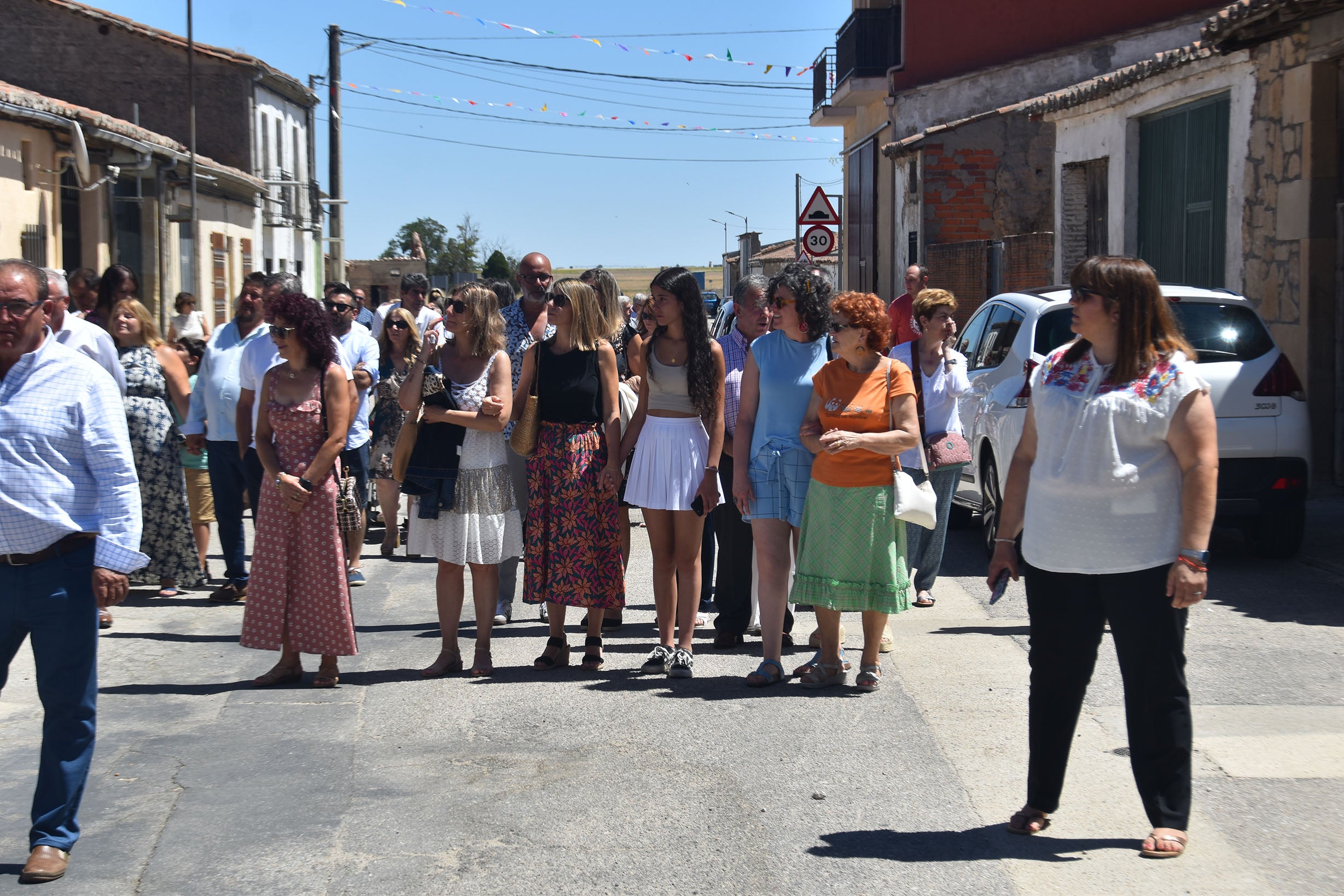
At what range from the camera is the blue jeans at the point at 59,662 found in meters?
4.37

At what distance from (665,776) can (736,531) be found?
2449 mm

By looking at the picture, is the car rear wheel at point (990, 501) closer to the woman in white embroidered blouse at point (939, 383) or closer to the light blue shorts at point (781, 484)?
the woman in white embroidered blouse at point (939, 383)

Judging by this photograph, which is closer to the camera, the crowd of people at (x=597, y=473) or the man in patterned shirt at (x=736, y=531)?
the crowd of people at (x=597, y=473)

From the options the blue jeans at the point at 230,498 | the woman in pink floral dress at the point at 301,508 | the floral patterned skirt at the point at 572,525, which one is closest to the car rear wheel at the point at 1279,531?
the floral patterned skirt at the point at 572,525

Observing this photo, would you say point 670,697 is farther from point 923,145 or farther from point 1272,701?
point 923,145

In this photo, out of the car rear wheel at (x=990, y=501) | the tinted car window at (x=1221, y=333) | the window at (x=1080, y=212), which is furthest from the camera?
the window at (x=1080, y=212)

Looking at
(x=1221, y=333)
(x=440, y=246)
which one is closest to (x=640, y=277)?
(x=440, y=246)

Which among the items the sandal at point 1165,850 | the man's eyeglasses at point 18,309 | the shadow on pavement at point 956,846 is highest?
the man's eyeglasses at point 18,309

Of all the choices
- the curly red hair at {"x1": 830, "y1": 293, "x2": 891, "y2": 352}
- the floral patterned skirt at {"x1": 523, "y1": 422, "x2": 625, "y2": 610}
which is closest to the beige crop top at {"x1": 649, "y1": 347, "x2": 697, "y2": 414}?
the floral patterned skirt at {"x1": 523, "y1": 422, "x2": 625, "y2": 610}

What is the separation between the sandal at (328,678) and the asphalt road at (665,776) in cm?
7

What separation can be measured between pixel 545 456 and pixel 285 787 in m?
2.31

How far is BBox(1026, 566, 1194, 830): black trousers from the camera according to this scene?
172 inches

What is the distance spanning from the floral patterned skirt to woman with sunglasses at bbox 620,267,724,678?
0.19 meters

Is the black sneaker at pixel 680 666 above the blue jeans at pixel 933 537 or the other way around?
the other way around
